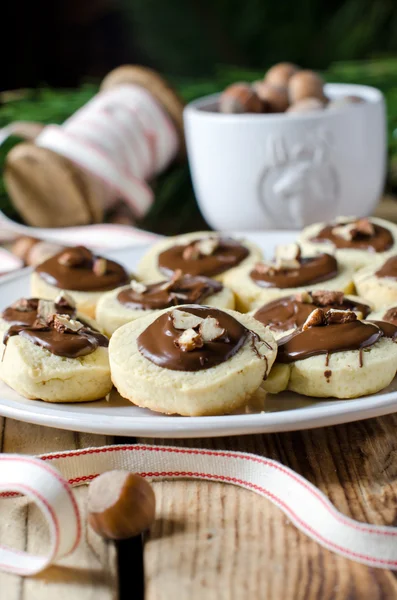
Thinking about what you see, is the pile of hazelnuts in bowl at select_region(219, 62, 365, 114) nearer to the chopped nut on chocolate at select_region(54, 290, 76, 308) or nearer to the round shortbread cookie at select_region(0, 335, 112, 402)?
the chopped nut on chocolate at select_region(54, 290, 76, 308)

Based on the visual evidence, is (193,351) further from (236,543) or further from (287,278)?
(287,278)

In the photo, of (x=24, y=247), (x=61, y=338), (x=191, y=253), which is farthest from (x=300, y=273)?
(x=24, y=247)

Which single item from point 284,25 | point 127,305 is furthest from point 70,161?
point 284,25

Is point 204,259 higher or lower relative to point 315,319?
lower

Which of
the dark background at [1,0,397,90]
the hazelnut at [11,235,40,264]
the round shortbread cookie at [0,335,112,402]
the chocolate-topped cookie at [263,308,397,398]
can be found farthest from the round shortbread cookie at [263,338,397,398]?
the dark background at [1,0,397,90]

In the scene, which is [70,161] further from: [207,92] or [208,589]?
[208,589]

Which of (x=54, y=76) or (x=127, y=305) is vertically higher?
(x=127, y=305)

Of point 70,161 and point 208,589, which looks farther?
point 70,161

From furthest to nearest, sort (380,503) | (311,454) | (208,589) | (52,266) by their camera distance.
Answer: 1. (52,266)
2. (311,454)
3. (380,503)
4. (208,589)
